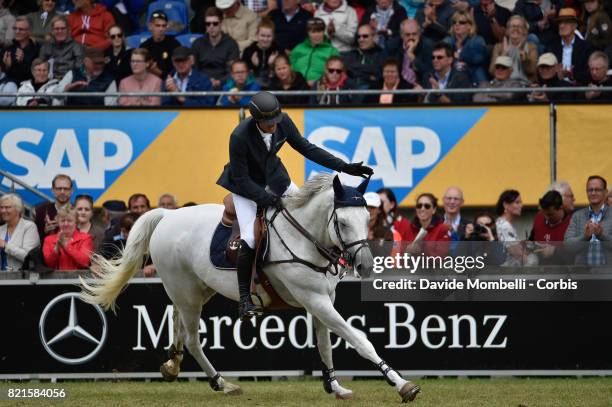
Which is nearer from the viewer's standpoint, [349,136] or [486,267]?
[486,267]

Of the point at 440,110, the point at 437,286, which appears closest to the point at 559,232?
the point at 437,286

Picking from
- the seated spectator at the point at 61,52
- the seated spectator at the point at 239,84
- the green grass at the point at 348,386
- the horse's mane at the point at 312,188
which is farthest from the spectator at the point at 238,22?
the horse's mane at the point at 312,188

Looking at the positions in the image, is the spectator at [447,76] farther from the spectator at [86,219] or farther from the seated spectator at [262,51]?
the spectator at [86,219]

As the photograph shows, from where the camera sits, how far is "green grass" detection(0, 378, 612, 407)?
10.5 metres

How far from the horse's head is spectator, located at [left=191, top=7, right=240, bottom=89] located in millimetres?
7388

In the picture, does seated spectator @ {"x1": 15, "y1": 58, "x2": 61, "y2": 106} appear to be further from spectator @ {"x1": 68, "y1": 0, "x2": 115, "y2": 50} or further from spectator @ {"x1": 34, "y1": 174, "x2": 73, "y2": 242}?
spectator @ {"x1": 34, "y1": 174, "x2": 73, "y2": 242}

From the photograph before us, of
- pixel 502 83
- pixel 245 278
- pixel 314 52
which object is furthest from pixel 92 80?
pixel 245 278

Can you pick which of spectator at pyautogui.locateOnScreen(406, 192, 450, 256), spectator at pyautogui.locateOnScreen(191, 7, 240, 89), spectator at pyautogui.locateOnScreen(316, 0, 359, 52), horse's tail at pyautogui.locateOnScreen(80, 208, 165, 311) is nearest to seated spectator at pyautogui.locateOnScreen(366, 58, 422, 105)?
spectator at pyautogui.locateOnScreen(316, 0, 359, 52)

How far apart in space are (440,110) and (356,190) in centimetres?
588

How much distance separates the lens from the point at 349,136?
16.0 m

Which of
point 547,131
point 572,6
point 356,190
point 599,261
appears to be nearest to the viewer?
point 356,190

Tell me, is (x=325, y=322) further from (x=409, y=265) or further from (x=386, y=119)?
(x=386, y=119)

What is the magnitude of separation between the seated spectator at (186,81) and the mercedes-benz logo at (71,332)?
4277 millimetres

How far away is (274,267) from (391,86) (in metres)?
5.89
